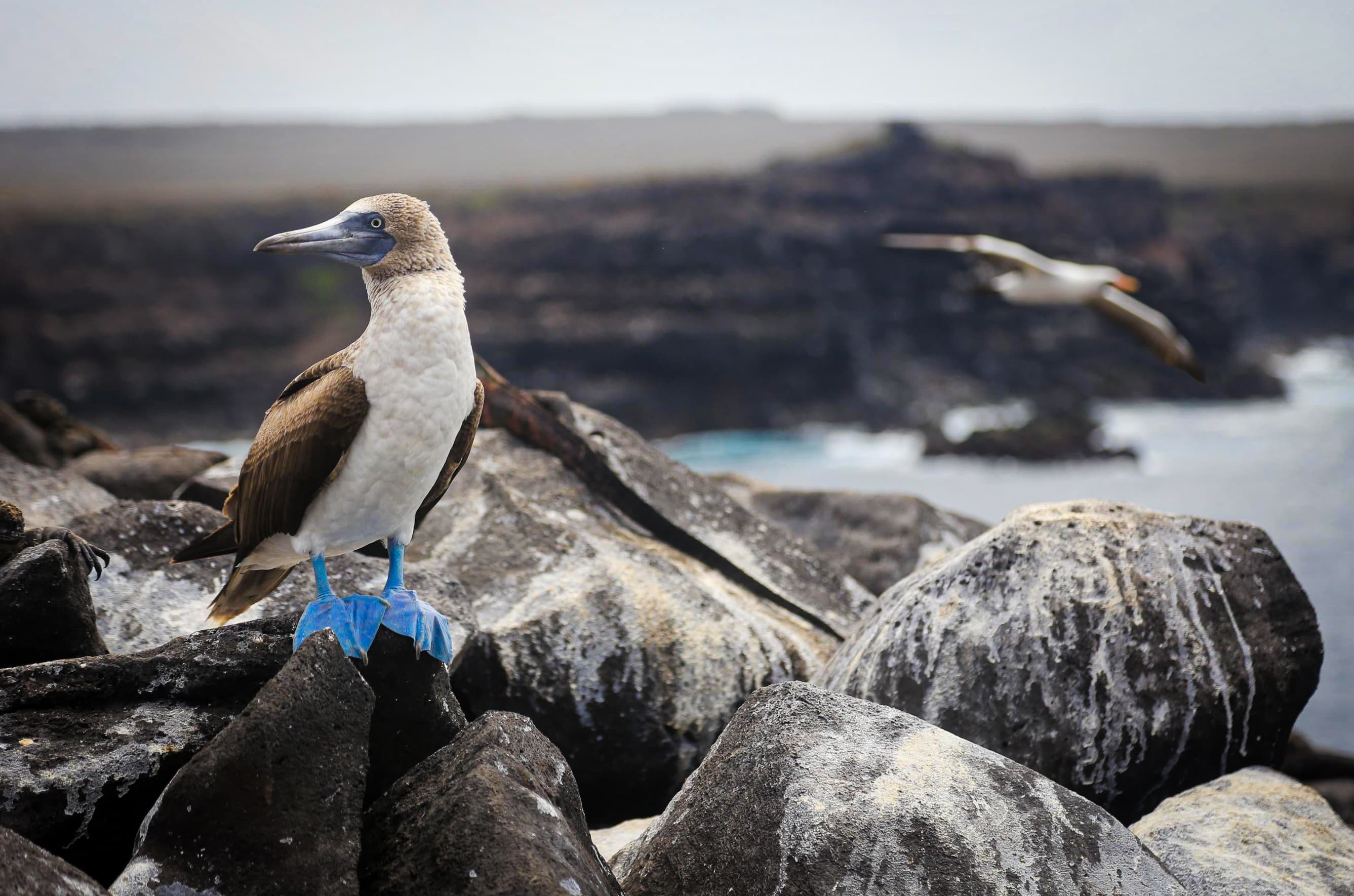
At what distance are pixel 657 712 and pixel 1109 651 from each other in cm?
199

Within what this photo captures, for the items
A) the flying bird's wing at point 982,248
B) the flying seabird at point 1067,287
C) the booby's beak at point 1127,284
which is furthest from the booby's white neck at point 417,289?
the booby's beak at point 1127,284

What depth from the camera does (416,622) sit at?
3.40 m

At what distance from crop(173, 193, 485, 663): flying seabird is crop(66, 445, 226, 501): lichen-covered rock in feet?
12.8

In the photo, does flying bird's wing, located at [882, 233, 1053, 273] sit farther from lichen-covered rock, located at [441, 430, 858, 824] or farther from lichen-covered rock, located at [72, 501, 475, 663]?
lichen-covered rock, located at [72, 501, 475, 663]

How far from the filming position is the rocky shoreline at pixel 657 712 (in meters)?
2.80

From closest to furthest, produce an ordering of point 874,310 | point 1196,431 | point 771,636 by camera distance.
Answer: point 771,636
point 1196,431
point 874,310

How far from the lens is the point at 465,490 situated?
601cm

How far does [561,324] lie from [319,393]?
54.3 m

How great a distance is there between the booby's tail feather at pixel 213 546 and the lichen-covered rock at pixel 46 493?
6.65 feet

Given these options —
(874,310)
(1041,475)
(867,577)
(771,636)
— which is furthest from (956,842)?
(874,310)

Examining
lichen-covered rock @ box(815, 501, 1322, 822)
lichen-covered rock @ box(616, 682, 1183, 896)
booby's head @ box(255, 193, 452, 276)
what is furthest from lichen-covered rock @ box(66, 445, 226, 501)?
lichen-covered rock @ box(616, 682, 1183, 896)

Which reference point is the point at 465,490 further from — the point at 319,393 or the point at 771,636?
the point at 319,393

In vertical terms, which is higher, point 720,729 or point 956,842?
point 956,842

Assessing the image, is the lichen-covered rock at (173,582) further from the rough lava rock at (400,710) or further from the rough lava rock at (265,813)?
the rough lava rock at (265,813)
